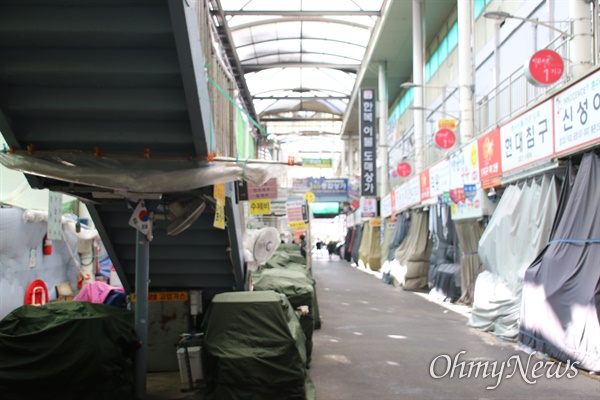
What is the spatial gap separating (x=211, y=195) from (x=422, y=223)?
41.1 ft

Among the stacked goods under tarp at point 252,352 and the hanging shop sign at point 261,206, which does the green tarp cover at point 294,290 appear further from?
the stacked goods under tarp at point 252,352

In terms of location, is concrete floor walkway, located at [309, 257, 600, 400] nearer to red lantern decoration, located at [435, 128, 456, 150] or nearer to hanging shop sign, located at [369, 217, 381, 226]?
red lantern decoration, located at [435, 128, 456, 150]

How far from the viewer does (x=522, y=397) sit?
18.1 feet

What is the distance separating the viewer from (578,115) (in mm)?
7262

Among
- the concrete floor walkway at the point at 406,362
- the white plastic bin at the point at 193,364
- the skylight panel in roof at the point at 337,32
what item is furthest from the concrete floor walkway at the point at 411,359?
the skylight panel in roof at the point at 337,32

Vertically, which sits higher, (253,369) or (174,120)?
(174,120)

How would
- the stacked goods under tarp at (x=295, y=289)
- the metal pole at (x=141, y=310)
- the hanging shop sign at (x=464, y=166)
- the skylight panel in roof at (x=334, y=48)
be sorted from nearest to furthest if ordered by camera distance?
the metal pole at (x=141, y=310)
the stacked goods under tarp at (x=295, y=289)
the hanging shop sign at (x=464, y=166)
the skylight panel in roof at (x=334, y=48)

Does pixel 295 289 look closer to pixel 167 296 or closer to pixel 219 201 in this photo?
pixel 167 296

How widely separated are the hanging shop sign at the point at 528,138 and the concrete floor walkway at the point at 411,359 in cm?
295

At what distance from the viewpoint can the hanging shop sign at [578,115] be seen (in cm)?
680

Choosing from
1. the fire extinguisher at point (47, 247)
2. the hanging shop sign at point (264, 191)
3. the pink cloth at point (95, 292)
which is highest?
the hanging shop sign at point (264, 191)

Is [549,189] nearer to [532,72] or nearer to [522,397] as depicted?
[532,72]

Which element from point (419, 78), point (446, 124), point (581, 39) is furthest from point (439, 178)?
point (581, 39)

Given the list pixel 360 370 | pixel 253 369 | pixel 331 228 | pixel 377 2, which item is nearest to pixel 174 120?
pixel 253 369
